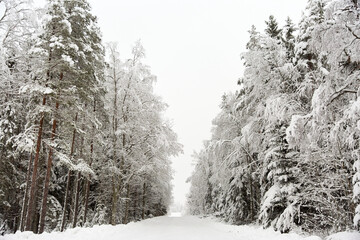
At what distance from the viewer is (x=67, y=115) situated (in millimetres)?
11812

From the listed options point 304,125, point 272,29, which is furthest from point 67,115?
point 272,29

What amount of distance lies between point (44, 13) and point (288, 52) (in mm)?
12548

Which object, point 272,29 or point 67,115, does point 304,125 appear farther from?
point 272,29

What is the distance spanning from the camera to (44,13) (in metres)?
11.3

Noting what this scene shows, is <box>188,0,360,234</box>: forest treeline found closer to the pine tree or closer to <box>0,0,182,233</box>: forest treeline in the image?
the pine tree

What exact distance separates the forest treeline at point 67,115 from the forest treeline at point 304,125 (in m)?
6.35

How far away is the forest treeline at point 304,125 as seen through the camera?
711 centimetres

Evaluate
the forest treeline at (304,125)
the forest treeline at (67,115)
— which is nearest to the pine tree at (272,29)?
the forest treeline at (304,125)

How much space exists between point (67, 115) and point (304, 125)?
993cm

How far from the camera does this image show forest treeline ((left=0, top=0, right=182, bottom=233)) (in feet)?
35.0

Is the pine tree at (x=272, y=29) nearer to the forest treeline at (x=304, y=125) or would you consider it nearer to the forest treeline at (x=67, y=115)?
the forest treeline at (x=304, y=125)

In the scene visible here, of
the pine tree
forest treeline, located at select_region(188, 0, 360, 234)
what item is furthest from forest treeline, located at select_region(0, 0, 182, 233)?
the pine tree

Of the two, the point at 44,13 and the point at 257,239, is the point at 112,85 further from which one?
the point at 257,239

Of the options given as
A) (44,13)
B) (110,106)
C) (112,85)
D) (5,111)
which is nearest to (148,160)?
(110,106)
